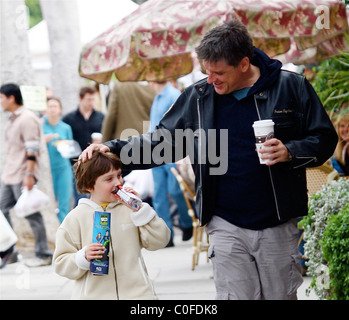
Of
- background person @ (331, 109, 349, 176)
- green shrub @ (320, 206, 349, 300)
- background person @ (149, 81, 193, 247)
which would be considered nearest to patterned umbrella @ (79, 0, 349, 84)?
background person @ (331, 109, 349, 176)

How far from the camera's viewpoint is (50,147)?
11.7 meters

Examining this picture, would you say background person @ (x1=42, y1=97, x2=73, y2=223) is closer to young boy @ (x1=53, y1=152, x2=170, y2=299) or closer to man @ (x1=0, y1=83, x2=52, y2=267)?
man @ (x1=0, y1=83, x2=52, y2=267)

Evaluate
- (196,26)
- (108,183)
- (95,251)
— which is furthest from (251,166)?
(196,26)

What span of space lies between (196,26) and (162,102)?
8.27 ft

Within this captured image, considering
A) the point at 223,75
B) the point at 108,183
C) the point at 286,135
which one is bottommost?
the point at 108,183

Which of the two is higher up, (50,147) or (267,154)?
(267,154)

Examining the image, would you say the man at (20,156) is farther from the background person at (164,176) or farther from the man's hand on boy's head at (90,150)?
the man's hand on boy's head at (90,150)

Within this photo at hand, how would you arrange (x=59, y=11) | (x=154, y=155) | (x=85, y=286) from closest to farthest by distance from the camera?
(x=85, y=286), (x=154, y=155), (x=59, y=11)

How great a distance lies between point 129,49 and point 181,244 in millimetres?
4629

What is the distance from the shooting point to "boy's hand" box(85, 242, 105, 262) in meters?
4.14

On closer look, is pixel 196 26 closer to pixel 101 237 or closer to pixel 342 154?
pixel 342 154

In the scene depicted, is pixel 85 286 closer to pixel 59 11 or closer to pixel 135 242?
pixel 135 242

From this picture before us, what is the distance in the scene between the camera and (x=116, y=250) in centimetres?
435

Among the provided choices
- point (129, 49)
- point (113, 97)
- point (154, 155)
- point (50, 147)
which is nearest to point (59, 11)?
point (50, 147)
